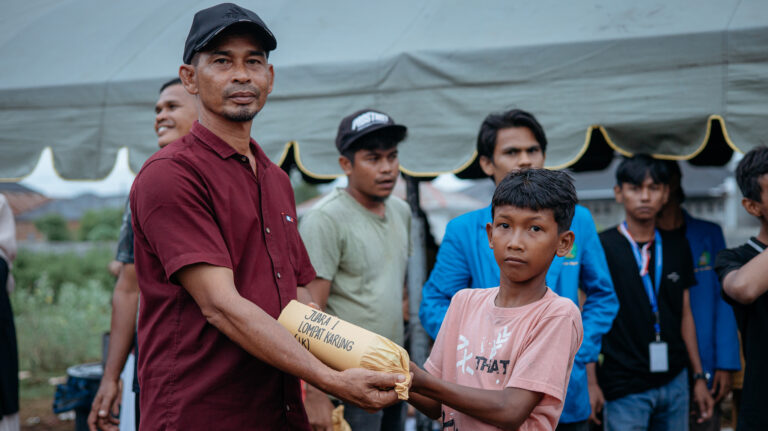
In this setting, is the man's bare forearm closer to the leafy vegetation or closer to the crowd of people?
the crowd of people

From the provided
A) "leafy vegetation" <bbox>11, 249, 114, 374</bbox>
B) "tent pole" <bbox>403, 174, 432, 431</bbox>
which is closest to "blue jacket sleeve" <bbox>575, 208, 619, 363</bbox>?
"tent pole" <bbox>403, 174, 432, 431</bbox>

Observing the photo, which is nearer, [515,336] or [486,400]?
[486,400]

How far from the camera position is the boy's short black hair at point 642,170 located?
151 inches

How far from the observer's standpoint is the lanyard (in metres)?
3.78

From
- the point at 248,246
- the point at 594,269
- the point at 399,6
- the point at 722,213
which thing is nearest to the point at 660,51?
the point at 594,269

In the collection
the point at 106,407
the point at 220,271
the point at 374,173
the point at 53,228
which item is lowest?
the point at 106,407

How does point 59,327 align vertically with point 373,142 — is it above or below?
below

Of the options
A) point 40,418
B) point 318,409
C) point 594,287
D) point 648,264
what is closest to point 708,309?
point 648,264

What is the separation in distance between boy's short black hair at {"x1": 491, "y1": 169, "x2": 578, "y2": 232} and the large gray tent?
1639 millimetres

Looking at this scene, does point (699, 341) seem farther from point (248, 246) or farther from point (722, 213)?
point (722, 213)

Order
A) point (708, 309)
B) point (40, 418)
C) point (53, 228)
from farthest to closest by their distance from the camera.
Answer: point (53, 228) → point (40, 418) → point (708, 309)

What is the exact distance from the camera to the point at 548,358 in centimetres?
200

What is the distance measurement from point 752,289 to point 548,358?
1.35 metres

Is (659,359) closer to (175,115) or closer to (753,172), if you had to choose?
(753,172)
